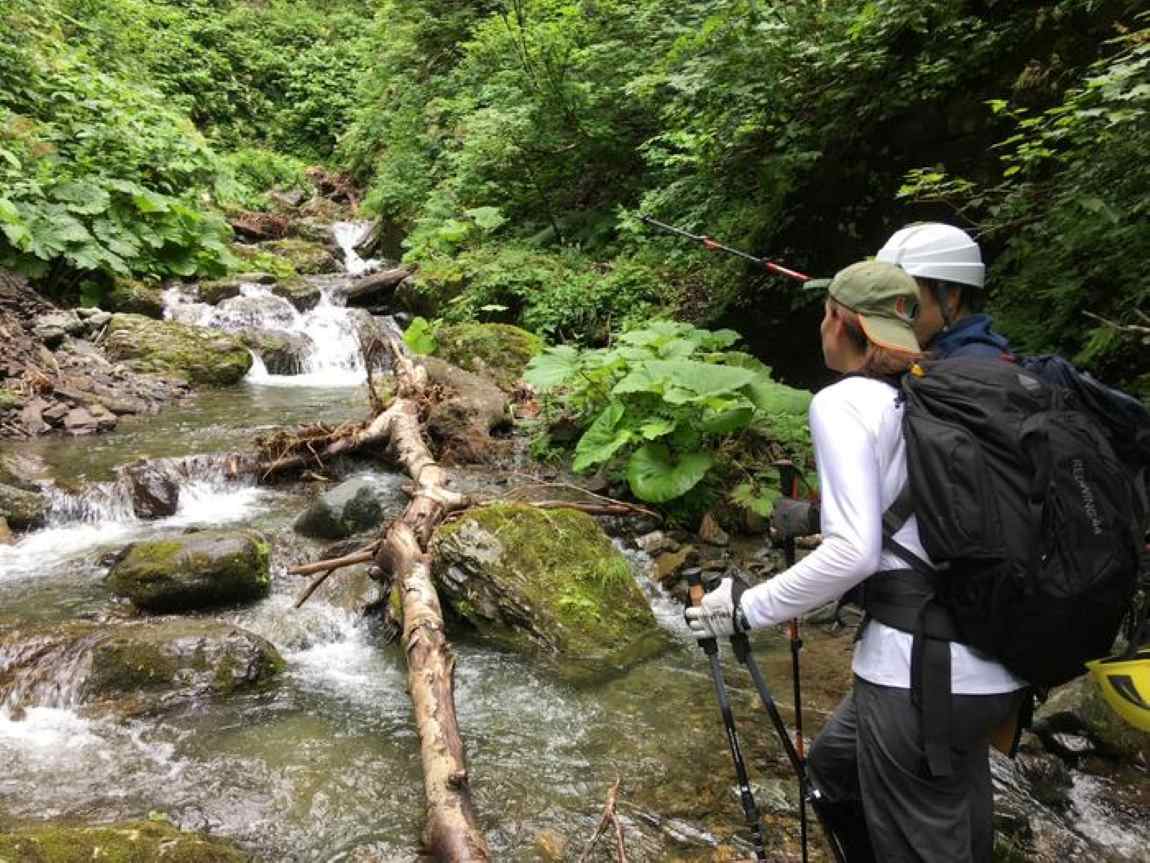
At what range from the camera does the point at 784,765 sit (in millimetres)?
4062

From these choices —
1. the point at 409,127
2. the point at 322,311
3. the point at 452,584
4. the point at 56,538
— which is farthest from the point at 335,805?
the point at 409,127

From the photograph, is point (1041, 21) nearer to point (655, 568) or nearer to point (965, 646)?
point (655, 568)

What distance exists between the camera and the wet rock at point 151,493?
7496mm

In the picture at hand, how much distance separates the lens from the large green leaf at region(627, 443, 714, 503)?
6.87m

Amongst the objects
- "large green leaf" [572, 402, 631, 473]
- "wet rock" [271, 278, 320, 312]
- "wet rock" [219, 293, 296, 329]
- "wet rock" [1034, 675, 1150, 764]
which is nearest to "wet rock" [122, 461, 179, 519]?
"large green leaf" [572, 402, 631, 473]

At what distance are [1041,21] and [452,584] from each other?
6460 millimetres

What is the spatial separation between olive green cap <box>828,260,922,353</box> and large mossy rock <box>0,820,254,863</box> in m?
3.13

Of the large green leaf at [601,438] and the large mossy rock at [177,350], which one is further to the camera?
the large mossy rock at [177,350]

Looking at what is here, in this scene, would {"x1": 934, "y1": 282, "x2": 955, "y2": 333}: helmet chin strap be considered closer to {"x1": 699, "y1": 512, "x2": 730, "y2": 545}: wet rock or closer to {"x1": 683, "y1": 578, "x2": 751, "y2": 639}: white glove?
{"x1": 683, "y1": 578, "x2": 751, "y2": 639}: white glove

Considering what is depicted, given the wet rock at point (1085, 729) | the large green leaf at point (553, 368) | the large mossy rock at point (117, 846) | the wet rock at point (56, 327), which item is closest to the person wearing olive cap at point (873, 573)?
the wet rock at point (1085, 729)

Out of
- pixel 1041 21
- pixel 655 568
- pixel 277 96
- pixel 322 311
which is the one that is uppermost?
pixel 277 96

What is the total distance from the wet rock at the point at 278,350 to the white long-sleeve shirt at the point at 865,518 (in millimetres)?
12714

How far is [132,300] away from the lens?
43.0ft

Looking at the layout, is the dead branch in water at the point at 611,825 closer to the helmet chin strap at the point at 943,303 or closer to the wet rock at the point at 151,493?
the helmet chin strap at the point at 943,303
